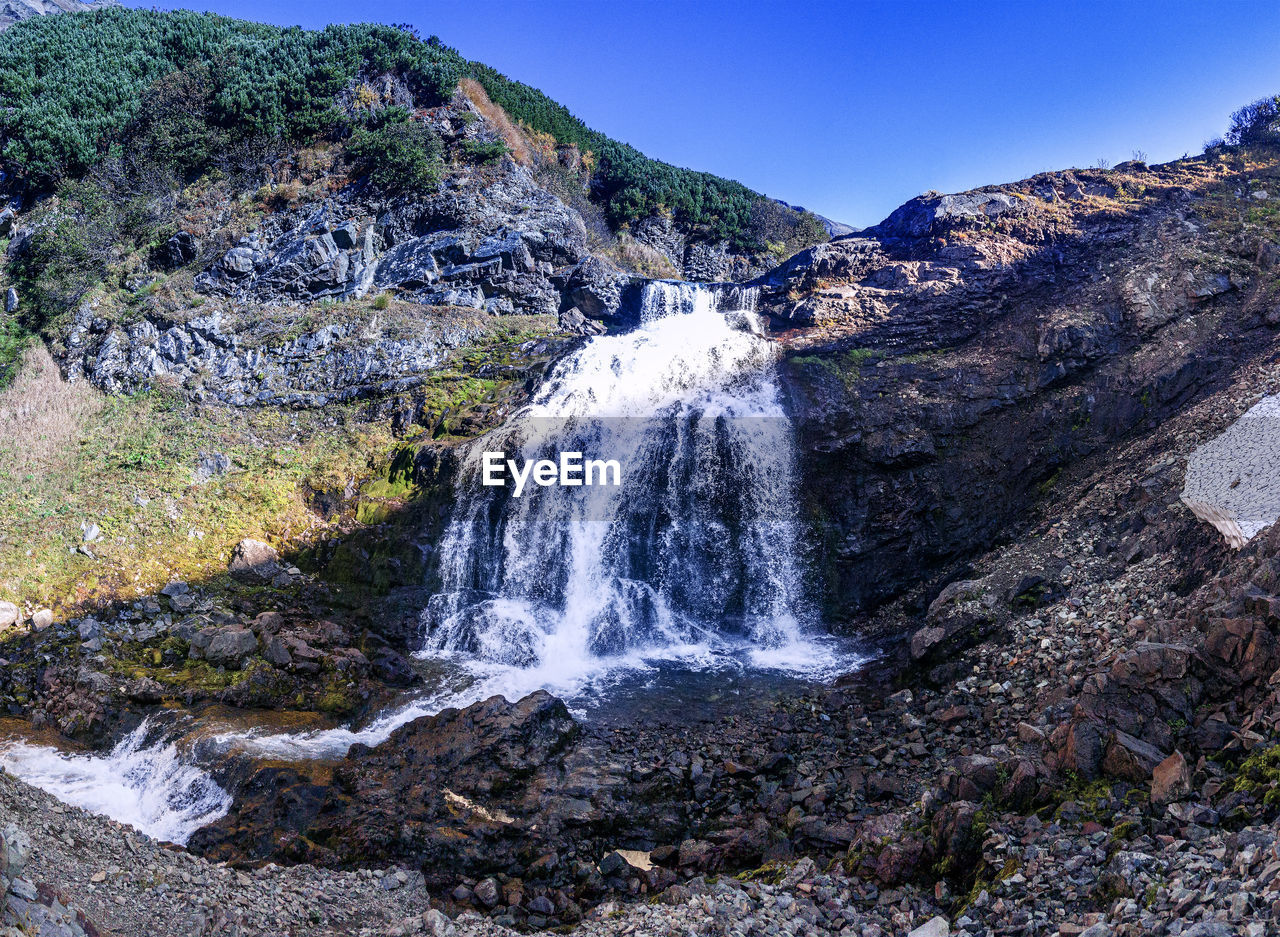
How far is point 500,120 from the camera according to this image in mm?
39469

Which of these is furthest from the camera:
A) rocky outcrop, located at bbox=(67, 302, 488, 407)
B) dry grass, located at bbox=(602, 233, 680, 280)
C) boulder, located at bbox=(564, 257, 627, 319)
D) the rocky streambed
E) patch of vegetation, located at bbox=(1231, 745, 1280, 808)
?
dry grass, located at bbox=(602, 233, 680, 280)

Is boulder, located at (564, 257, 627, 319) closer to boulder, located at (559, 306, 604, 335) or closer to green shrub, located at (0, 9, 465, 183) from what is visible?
boulder, located at (559, 306, 604, 335)

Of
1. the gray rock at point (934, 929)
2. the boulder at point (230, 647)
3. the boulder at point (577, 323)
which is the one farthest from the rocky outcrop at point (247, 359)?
the gray rock at point (934, 929)

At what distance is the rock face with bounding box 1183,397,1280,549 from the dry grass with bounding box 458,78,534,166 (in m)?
Answer: 34.6

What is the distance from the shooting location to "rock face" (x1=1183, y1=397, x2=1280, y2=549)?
10552 millimetres

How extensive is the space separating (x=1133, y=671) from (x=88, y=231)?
38.7 metres

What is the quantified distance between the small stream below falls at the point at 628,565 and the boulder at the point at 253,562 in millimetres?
4647

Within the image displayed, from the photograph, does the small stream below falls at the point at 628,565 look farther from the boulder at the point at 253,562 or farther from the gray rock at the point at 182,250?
the gray rock at the point at 182,250

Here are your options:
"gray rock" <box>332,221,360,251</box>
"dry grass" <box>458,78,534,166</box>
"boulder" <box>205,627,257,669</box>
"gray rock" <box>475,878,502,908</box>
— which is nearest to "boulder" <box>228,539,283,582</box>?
"boulder" <box>205,627,257,669</box>

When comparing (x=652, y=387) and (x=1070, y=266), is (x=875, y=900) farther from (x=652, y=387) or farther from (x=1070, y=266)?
(x=1070, y=266)

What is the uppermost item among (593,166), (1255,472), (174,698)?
(593,166)

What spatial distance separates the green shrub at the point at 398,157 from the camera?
3253 cm

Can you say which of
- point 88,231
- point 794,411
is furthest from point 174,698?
point 88,231

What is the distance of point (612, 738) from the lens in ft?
41.0
